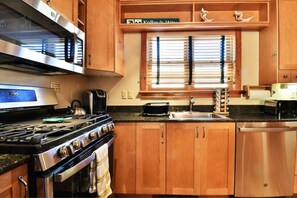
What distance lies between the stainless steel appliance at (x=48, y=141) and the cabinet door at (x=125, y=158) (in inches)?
7.5

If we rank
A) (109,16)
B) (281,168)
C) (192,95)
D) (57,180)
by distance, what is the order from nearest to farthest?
(57,180), (281,168), (109,16), (192,95)

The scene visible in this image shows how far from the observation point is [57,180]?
0.99m

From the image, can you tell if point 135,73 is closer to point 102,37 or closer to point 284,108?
point 102,37

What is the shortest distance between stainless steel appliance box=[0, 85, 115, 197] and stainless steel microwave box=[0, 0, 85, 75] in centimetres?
24

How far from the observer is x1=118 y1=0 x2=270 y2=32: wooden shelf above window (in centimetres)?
245

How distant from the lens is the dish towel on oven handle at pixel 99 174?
1408 mm

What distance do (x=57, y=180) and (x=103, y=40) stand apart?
154cm

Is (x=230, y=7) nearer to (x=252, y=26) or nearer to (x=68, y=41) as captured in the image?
(x=252, y=26)

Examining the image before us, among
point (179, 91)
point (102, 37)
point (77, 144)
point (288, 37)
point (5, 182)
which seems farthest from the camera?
point (179, 91)

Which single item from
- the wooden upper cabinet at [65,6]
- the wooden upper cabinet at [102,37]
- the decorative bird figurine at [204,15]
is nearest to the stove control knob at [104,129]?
the wooden upper cabinet at [102,37]

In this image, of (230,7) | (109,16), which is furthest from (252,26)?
(109,16)

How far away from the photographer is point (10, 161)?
32.9 inches

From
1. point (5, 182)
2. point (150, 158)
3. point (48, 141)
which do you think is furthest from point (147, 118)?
point (5, 182)

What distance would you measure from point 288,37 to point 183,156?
1.67 m
